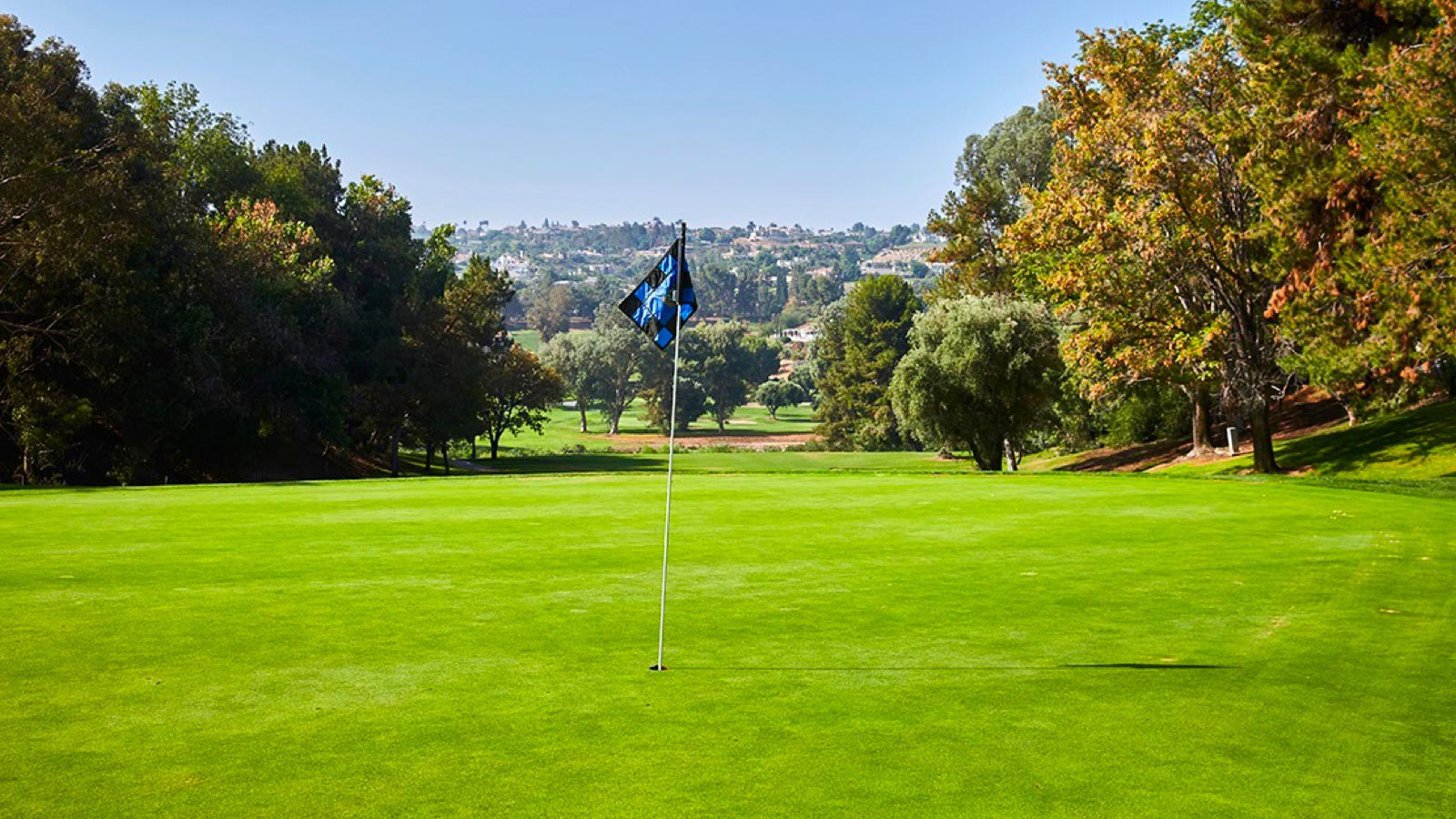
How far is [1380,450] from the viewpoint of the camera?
4034 centimetres

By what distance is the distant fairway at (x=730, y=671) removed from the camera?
7324mm

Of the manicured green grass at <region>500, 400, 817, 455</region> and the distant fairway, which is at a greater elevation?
the manicured green grass at <region>500, 400, 817, 455</region>

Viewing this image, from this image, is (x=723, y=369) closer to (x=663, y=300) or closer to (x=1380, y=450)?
(x=1380, y=450)

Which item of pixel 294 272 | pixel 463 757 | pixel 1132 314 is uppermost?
pixel 294 272

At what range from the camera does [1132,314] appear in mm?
41062

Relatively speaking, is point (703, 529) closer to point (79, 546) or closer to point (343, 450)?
point (79, 546)

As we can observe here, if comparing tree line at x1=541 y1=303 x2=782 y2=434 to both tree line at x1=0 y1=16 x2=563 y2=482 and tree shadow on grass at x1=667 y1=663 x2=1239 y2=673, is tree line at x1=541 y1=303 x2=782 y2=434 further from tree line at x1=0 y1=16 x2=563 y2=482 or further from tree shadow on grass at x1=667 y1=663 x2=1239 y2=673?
tree shadow on grass at x1=667 y1=663 x2=1239 y2=673

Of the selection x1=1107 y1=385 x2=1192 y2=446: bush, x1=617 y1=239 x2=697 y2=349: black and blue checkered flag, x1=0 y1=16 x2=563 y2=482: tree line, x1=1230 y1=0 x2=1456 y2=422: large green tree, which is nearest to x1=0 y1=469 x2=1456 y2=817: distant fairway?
x1=617 y1=239 x2=697 y2=349: black and blue checkered flag

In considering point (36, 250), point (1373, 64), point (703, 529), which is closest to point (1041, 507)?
point (703, 529)

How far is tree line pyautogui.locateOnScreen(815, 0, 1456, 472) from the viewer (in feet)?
101

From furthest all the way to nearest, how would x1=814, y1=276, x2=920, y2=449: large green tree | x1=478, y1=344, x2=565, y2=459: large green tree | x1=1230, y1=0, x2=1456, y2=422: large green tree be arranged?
x1=814, y1=276, x2=920, y2=449: large green tree < x1=478, y1=344, x2=565, y2=459: large green tree < x1=1230, y1=0, x2=1456, y2=422: large green tree

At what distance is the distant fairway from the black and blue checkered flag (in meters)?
2.95

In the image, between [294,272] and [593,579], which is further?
[294,272]

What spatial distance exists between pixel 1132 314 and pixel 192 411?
3936cm
